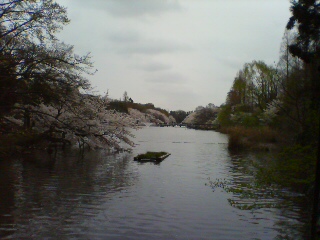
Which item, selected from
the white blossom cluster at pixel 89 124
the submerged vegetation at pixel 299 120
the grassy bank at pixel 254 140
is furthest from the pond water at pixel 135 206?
the grassy bank at pixel 254 140

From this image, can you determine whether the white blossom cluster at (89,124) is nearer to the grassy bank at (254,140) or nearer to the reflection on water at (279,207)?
the reflection on water at (279,207)

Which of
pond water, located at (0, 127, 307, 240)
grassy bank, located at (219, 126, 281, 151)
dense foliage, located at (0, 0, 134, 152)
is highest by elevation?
dense foliage, located at (0, 0, 134, 152)

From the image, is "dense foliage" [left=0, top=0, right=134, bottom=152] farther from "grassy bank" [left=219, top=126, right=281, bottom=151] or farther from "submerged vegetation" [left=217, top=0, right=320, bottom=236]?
"grassy bank" [left=219, top=126, right=281, bottom=151]

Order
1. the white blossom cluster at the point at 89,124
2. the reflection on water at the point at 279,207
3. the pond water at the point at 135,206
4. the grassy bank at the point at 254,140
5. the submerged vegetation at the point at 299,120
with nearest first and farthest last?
the submerged vegetation at the point at 299,120 < the pond water at the point at 135,206 < the reflection on water at the point at 279,207 < the white blossom cluster at the point at 89,124 < the grassy bank at the point at 254,140

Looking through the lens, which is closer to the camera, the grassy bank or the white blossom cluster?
the white blossom cluster

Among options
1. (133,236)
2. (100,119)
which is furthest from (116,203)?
(100,119)

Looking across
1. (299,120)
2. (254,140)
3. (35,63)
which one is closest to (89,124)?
(35,63)

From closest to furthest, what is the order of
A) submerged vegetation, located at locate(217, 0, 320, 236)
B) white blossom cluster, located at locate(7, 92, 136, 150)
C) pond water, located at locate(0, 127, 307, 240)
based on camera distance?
submerged vegetation, located at locate(217, 0, 320, 236) < pond water, located at locate(0, 127, 307, 240) < white blossom cluster, located at locate(7, 92, 136, 150)

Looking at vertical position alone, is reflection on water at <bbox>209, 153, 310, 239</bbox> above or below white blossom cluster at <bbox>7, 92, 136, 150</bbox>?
below

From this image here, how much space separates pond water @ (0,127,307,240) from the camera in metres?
10.2

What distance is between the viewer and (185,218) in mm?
11914

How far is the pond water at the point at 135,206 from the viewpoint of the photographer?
33.6 ft

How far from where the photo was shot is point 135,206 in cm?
1321

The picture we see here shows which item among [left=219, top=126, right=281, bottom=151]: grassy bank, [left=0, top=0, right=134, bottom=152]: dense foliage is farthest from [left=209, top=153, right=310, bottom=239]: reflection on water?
[left=219, top=126, right=281, bottom=151]: grassy bank
